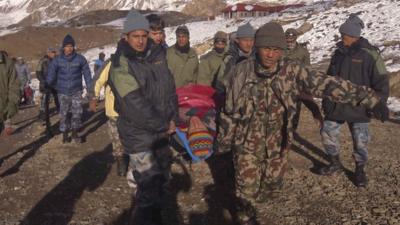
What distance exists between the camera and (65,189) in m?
6.70

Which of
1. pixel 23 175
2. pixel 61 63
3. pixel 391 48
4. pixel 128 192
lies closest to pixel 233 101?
pixel 128 192

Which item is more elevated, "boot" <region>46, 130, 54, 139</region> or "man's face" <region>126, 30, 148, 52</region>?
"man's face" <region>126, 30, 148, 52</region>

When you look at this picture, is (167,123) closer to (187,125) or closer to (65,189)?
(187,125)

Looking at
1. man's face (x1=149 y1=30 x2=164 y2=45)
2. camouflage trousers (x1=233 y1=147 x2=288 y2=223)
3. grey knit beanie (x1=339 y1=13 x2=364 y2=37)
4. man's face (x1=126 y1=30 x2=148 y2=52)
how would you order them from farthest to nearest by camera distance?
man's face (x1=149 y1=30 x2=164 y2=45) → grey knit beanie (x1=339 y1=13 x2=364 y2=37) → camouflage trousers (x1=233 y1=147 x2=288 y2=223) → man's face (x1=126 y1=30 x2=148 y2=52)

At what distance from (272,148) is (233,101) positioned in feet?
1.93

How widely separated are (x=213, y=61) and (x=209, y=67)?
0.35 feet

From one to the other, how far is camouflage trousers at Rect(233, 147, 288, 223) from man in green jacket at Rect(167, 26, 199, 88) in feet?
9.42

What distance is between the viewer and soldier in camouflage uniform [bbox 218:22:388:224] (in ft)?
13.8

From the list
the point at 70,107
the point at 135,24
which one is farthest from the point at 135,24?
the point at 70,107

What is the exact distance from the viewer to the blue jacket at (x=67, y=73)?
8.55 m

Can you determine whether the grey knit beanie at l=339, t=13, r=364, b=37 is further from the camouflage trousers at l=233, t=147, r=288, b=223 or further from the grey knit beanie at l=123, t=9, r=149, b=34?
the grey knit beanie at l=123, t=9, r=149, b=34

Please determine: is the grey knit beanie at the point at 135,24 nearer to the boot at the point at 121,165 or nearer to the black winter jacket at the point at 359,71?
the black winter jacket at the point at 359,71

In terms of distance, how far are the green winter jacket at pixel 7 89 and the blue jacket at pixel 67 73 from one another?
70.8 inches

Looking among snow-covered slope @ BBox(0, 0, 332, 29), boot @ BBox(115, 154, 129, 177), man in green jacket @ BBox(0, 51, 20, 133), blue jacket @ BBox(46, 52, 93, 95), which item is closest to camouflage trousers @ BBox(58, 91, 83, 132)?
blue jacket @ BBox(46, 52, 93, 95)
